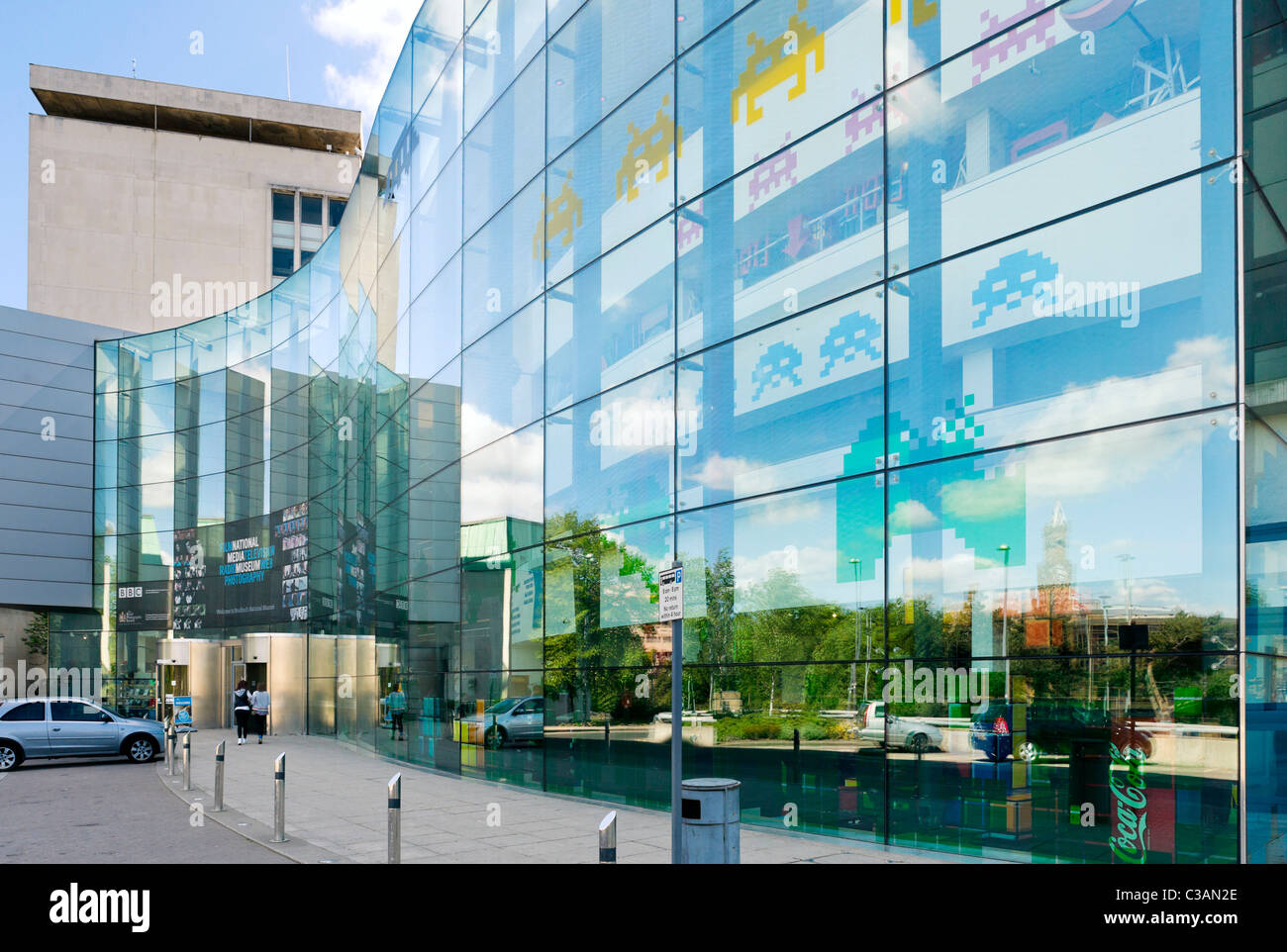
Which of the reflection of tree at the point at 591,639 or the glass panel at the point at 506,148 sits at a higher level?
the glass panel at the point at 506,148

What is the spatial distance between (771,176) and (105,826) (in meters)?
12.0

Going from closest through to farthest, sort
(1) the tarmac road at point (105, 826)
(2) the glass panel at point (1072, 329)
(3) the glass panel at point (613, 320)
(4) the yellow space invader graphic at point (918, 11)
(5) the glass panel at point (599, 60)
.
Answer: (2) the glass panel at point (1072, 329) < (1) the tarmac road at point (105, 826) < (4) the yellow space invader graphic at point (918, 11) < (3) the glass panel at point (613, 320) < (5) the glass panel at point (599, 60)

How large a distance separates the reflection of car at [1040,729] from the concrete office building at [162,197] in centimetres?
5739

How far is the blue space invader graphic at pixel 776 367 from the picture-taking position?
13.7m

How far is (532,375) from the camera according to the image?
62.8 feet

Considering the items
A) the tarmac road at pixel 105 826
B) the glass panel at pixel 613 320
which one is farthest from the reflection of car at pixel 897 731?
the tarmac road at pixel 105 826

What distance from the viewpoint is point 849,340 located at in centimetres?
1291

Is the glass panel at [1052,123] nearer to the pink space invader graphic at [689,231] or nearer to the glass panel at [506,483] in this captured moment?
the pink space invader graphic at [689,231]

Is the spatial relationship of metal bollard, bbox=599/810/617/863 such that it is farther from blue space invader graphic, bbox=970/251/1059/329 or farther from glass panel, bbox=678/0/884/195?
glass panel, bbox=678/0/884/195

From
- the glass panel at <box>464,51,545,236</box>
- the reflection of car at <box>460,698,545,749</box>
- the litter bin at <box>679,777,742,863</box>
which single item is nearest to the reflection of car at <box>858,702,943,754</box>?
the litter bin at <box>679,777,742,863</box>

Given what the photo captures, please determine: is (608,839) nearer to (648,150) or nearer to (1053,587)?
(1053,587)

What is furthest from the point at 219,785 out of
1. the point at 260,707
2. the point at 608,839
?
the point at 260,707

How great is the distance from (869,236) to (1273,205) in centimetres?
419
